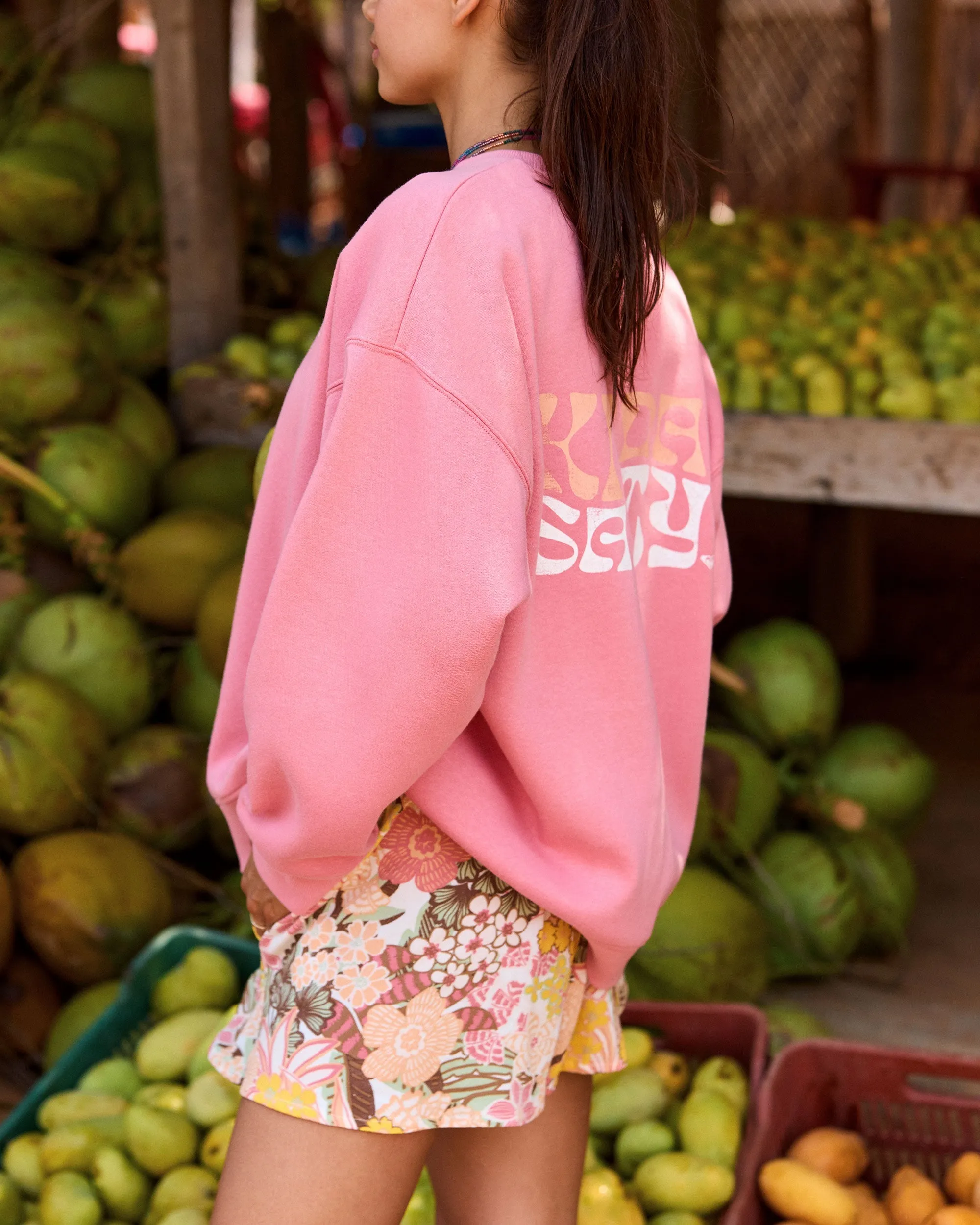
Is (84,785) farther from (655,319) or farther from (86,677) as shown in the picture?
(655,319)

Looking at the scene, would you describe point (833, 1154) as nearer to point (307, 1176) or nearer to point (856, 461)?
point (307, 1176)

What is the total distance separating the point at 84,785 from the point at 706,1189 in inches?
52.5

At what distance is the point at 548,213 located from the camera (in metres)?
1.09

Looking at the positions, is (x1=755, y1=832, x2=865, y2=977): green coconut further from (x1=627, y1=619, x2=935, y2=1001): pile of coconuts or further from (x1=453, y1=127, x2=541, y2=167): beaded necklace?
(x1=453, y1=127, x2=541, y2=167): beaded necklace

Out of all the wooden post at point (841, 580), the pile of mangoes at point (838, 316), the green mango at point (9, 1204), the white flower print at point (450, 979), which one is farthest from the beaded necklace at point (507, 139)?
the wooden post at point (841, 580)

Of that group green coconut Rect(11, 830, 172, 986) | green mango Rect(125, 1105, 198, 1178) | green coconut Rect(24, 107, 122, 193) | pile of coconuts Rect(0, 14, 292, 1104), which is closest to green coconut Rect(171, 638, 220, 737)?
pile of coconuts Rect(0, 14, 292, 1104)

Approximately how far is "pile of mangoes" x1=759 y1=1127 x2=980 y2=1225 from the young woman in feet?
2.08

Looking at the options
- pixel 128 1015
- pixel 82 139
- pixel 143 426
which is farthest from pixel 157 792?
pixel 82 139

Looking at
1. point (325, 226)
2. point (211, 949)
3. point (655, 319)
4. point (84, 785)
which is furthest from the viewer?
point (325, 226)

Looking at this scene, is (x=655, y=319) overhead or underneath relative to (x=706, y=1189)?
→ overhead

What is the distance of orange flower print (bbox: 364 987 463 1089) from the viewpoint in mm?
1153

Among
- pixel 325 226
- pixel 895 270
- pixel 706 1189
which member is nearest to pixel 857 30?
pixel 325 226

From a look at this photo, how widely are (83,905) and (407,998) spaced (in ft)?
4.59

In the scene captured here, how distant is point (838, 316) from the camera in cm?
364
